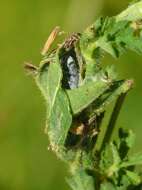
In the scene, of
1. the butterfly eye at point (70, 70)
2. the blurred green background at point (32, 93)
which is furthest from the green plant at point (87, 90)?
the blurred green background at point (32, 93)

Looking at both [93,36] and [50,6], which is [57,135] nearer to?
[93,36]

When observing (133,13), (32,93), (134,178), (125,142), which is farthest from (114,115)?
(32,93)

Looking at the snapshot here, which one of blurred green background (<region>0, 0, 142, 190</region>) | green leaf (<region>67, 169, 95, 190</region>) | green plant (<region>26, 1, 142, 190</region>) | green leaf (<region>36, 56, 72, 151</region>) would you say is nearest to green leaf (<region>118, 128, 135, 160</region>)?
green plant (<region>26, 1, 142, 190</region>)

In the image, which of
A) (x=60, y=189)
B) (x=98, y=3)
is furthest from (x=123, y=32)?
(x=98, y=3)

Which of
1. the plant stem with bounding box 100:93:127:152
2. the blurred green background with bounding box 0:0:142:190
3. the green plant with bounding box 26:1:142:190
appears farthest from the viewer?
the blurred green background with bounding box 0:0:142:190

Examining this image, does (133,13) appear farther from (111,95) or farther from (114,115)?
(114,115)

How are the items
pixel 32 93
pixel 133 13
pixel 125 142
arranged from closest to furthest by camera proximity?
pixel 133 13, pixel 125 142, pixel 32 93

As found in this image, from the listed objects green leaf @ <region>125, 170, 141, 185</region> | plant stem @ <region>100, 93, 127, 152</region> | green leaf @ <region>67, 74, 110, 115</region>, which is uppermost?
green leaf @ <region>67, 74, 110, 115</region>

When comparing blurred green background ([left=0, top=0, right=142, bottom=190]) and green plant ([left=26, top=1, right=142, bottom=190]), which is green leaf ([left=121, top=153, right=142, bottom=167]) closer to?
green plant ([left=26, top=1, right=142, bottom=190])
